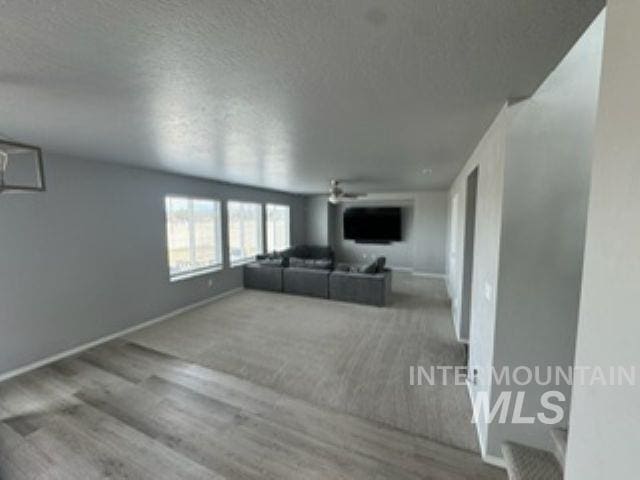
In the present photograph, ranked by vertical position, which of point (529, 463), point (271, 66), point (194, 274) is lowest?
point (529, 463)

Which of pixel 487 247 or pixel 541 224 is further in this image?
pixel 487 247

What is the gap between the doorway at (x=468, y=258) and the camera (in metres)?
3.74

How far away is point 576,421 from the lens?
2.85 feet

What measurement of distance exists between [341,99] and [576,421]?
1.84 meters

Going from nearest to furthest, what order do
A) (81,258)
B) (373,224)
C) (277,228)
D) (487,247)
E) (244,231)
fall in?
(487,247), (81,258), (244,231), (277,228), (373,224)

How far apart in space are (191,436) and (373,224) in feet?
24.0

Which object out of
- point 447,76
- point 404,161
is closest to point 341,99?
point 447,76

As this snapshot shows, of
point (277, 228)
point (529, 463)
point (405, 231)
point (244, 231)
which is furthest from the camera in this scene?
point (405, 231)

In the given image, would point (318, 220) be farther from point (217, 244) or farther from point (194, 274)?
point (194, 274)

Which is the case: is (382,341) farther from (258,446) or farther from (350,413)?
(258,446)

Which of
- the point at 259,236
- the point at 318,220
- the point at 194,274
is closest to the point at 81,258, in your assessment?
the point at 194,274

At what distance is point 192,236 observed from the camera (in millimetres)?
5465

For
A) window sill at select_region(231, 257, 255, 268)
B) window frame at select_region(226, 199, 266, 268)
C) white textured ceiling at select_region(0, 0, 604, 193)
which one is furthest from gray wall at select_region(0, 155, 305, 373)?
window sill at select_region(231, 257, 255, 268)

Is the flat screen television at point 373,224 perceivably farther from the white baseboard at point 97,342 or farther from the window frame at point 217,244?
the white baseboard at point 97,342
